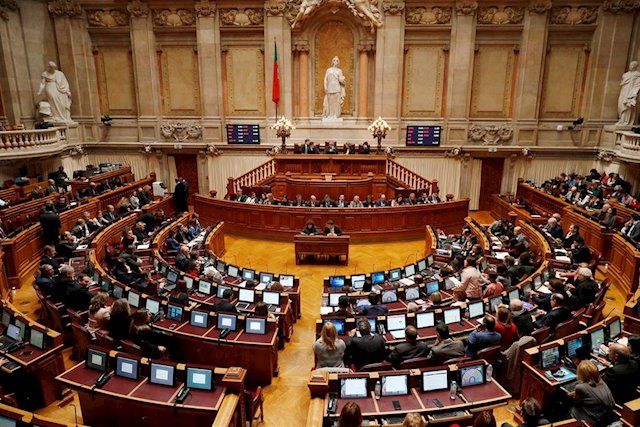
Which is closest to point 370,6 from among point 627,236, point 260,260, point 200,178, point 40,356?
point 200,178

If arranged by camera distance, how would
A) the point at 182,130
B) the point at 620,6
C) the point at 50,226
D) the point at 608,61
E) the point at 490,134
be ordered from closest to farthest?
the point at 50,226 → the point at 620,6 → the point at 608,61 → the point at 490,134 → the point at 182,130

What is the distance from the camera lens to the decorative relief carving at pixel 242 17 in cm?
1756

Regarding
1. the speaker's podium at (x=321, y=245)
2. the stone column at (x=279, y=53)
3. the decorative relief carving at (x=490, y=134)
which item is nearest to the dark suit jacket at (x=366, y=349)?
the speaker's podium at (x=321, y=245)

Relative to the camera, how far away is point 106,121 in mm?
18609

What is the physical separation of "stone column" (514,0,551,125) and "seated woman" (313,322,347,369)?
14911mm

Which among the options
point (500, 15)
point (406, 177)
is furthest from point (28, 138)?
point (500, 15)

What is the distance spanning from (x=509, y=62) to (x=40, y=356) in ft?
57.3

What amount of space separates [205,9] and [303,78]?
4.43 m

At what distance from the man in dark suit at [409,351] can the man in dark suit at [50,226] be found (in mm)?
8504

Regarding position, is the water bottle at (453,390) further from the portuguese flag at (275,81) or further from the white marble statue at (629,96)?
the white marble statue at (629,96)

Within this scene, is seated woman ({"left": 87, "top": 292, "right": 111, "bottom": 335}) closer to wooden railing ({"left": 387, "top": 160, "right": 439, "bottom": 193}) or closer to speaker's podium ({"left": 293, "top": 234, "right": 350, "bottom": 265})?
speaker's podium ({"left": 293, "top": 234, "right": 350, "bottom": 265})

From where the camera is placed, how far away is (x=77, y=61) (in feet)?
59.1

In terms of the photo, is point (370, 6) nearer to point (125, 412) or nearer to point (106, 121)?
point (106, 121)

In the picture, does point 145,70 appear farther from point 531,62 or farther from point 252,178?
point 531,62
